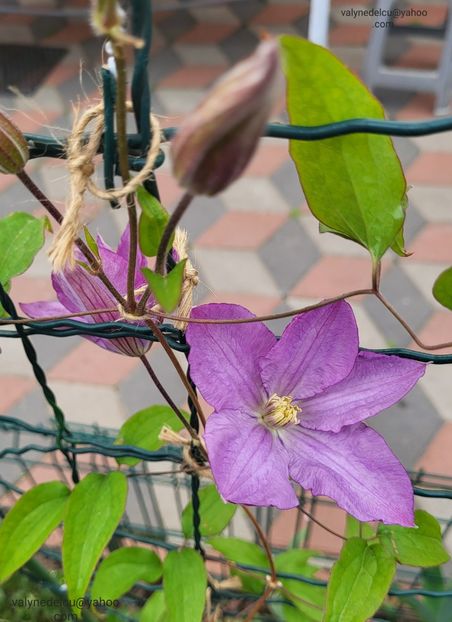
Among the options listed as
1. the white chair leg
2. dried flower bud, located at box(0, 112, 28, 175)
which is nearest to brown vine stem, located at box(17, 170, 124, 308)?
dried flower bud, located at box(0, 112, 28, 175)

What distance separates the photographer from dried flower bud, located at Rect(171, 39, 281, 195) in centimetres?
26

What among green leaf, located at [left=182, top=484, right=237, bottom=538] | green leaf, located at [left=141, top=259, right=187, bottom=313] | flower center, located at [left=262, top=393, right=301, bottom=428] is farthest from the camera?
green leaf, located at [left=182, top=484, right=237, bottom=538]

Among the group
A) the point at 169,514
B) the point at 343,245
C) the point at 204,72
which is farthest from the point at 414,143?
the point at 169,514

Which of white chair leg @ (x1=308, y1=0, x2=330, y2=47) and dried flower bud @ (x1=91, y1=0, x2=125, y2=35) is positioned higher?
dried flower bud @ (x1=91, y1=0, x2=125, y2=35)

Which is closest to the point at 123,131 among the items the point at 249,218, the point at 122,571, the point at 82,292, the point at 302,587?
the point at 82,292

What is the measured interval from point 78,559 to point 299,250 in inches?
49.3

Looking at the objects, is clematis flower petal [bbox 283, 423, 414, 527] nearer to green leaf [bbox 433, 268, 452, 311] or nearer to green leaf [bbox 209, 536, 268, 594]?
green leaf [bbox 433, 268, 452, 311]

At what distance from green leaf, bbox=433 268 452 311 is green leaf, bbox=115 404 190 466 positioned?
0.96ft

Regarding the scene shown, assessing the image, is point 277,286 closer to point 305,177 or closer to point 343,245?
point 343,245

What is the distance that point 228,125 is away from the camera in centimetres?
28

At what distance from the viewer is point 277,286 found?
1.61 m

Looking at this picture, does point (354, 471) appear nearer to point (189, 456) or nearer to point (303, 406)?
point (303, 406)

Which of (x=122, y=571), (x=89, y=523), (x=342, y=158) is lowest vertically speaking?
(x=122, y=571)

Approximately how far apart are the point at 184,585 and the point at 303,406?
0.80 ft
